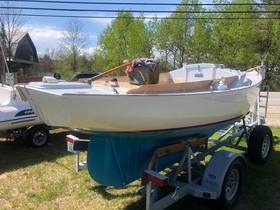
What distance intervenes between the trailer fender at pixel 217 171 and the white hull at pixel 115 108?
21.3 inches

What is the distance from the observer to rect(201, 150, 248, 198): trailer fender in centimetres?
381

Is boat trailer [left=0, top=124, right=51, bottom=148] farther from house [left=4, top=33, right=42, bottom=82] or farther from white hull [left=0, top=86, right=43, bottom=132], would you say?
house [left=4, top=33, right=42, bottom=82]

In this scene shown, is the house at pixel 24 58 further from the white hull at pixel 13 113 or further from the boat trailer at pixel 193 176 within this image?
the boat trailer at pixel 193 176

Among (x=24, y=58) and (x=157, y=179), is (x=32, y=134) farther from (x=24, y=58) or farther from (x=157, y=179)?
(x=24, y=58)

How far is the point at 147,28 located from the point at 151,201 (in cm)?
2910

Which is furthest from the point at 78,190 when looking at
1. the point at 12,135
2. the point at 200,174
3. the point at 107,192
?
the point at 12,135

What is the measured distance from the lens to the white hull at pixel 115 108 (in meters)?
3.27

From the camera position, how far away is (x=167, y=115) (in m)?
3.66

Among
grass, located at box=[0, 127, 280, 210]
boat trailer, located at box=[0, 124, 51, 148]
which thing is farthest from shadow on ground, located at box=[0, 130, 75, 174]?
boat trailer, located at box=[0, 124, 51, 148]

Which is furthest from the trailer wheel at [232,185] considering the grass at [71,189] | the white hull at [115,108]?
the white hull at [115,108]

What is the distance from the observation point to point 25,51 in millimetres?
38312

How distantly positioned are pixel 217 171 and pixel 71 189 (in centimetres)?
222

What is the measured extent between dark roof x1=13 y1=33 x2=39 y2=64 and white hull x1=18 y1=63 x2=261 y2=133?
32728 millimetres

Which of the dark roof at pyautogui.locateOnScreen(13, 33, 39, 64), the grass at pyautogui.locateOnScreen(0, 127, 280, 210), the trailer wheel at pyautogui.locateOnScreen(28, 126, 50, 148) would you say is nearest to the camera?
the grass at pyautogui.locateOnScreen(0, 127, 280, 210)
